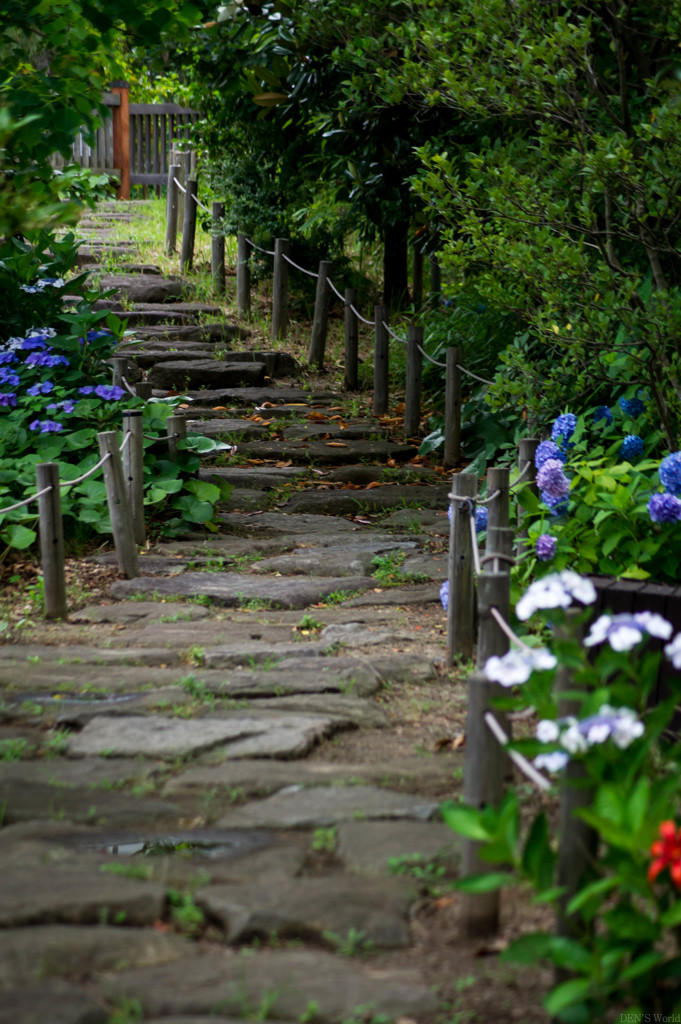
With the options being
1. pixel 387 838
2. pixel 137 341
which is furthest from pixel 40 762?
pixel 137 341

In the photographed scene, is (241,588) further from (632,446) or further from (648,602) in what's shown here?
(648,602)

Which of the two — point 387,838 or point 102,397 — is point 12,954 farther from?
point 102,397

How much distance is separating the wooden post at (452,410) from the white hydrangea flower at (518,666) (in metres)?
5.20

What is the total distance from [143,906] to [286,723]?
3.62 ft

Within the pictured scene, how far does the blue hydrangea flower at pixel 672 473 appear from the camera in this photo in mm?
3740

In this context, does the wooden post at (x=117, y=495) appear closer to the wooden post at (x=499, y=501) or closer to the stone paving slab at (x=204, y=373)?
the wooden post at (x=499, y=501)

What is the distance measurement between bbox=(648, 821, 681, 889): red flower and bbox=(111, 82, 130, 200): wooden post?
56.1 ft

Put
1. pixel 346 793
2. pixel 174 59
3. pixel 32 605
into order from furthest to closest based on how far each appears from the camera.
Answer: pixel 174 59 < pixel 32 605 < pixel 346 793

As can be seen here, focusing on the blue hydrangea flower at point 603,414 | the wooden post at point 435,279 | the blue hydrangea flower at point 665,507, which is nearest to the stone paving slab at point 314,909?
the blue hydrangea flower at point 665,507

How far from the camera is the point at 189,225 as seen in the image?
11711 millimetres

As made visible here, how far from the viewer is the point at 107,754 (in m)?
3.06

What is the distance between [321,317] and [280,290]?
2.04 feet

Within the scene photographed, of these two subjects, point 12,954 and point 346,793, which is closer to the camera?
point 12,954

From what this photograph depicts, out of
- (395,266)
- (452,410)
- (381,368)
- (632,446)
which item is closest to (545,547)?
(632,446)
